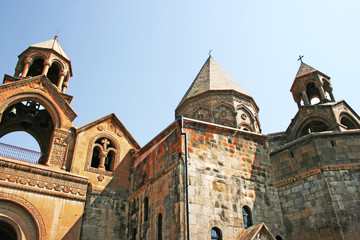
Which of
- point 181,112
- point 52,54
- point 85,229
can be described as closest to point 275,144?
point 181,112

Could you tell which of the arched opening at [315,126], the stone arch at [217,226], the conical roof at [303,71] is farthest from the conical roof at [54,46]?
the arched opening at [315,126]

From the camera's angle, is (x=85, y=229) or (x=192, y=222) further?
(x=85, y=229)

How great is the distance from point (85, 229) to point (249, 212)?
564 cm

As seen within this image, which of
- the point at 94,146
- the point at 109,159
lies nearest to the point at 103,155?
the point at 94,146

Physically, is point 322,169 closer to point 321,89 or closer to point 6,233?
point 321,89

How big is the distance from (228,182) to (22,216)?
6546 millimetres

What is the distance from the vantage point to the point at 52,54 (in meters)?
12.8

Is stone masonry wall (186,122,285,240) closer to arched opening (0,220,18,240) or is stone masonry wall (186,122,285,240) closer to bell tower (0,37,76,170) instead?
bell tower (0,37,76,170)

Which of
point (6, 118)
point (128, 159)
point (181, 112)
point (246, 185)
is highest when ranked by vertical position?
point (181, 112)

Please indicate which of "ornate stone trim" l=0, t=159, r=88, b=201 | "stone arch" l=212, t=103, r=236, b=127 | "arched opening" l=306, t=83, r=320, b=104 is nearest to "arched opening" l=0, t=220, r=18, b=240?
"ornate stone trim" l=0, t=159, r=88, b=201

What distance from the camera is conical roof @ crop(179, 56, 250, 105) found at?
15.9 m

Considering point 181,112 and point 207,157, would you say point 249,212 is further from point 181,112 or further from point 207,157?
point 181,112

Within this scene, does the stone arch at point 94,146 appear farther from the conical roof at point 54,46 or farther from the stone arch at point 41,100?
the conical roof at point 54,46

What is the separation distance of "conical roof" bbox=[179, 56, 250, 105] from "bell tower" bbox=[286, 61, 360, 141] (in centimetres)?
298
